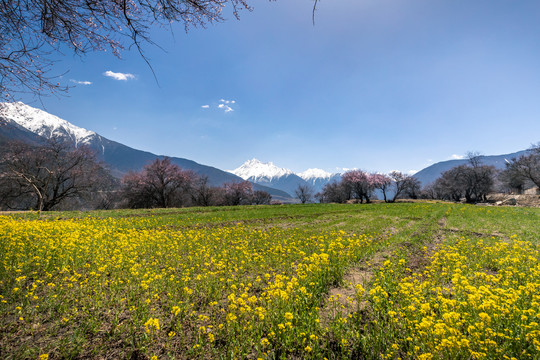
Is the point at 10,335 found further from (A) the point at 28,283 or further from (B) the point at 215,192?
(B) the point at 215,192

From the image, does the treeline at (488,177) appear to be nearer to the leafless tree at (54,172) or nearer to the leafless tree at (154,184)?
the leafless tree at (154,184)

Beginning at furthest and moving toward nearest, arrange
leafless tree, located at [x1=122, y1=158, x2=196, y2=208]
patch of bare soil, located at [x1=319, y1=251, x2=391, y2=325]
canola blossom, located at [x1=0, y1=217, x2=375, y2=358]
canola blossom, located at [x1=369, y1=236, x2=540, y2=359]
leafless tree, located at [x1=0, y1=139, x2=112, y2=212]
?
1. leafless tree, located at [x1=122, y1=158, x2=196, y2=208]
2. leafless tree, located at [x1=0, y1=139, x2=112, y2=212]
3. patch of bare soil, located at [x1=319, y1=251, x2=391, y2=325]
4. canola blossom, located at [x1=0, y1=217, x2=375, y2=358]
5. canola blossom, located at [x1=369, y1=236, x2=540, y2=359]

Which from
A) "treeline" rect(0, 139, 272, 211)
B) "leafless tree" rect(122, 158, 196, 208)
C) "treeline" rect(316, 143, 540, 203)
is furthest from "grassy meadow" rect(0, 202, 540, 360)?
"treeline" rect(316, 143, 540, 203)

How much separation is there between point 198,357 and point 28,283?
548 centimetres

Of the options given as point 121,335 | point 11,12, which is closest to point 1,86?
point 11,12

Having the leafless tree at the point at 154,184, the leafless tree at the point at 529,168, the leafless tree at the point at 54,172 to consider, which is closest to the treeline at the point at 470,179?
the leafless tree at the point at 529,168

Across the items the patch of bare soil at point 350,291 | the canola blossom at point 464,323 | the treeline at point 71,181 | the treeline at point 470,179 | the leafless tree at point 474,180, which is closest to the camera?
the canola blossom at point 464,323

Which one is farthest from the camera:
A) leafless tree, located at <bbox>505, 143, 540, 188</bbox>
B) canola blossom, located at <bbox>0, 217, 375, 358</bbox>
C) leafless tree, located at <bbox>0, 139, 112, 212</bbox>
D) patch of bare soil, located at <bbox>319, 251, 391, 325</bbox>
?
leafless tree, located at <bbox>505, 143, 540, 188</bbox>

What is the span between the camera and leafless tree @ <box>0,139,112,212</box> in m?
32.6

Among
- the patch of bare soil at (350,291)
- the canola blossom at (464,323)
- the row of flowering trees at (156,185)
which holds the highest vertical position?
the row of flowering trees at (156,185)

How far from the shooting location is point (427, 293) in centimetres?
500

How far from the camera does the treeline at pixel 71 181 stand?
32.2 meters

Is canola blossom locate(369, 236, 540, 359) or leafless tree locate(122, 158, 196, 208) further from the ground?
leafless tree locate(122, 158, 196, 208)

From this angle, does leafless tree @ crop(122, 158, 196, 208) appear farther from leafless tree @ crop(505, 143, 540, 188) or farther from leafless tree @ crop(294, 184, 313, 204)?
leafless tree @ crop(505, 143, 540, 188)
